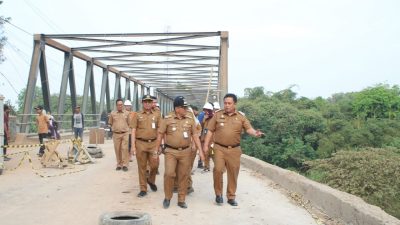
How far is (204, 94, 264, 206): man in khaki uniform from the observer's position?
19.6 feet

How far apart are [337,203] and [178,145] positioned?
220cm

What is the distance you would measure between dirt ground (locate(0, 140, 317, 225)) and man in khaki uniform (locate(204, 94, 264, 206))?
331 millimetres

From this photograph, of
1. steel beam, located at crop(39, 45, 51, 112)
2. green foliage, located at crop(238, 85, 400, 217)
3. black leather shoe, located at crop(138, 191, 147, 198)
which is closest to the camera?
black leather shoe, located at crop(138, 191, 147, 198)

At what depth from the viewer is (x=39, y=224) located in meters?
4.79

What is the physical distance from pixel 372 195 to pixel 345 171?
4.71 ft

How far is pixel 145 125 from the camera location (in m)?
6.75

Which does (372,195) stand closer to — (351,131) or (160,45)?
(160,45)

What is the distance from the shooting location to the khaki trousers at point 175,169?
588 centimetres

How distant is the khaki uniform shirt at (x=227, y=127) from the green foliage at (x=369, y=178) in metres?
4.62

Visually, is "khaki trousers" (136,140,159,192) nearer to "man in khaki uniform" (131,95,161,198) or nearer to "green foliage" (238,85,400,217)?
"man in khaki uniform" (131,95,161,198)

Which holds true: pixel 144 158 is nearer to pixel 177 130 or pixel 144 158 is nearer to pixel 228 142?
pixel 177 130

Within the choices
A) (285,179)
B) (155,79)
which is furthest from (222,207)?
(155,79)

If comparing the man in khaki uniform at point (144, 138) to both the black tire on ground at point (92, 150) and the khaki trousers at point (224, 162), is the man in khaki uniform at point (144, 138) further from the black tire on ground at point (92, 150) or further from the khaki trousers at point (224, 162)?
the black tire on ground at point (92, 150)

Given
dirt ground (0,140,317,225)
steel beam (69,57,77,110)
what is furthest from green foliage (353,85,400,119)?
dirt ground (0,140,317,225)
